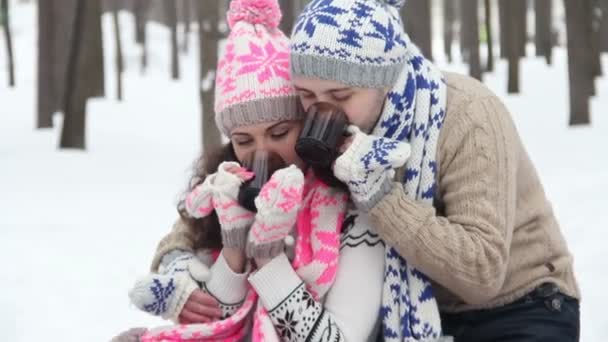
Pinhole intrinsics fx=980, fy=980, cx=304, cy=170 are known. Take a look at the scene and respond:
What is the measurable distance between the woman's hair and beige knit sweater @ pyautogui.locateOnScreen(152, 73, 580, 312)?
0.63 meters

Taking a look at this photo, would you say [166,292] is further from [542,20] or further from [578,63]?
[542,20]

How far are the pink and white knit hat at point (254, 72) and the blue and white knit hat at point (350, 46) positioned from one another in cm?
16

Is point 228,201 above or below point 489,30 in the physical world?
below

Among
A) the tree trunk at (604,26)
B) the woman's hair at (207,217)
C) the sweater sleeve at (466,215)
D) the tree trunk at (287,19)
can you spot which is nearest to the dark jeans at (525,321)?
the sweater sleeve at (466,215)

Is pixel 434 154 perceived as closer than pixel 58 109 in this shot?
Yes

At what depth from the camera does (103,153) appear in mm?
12266

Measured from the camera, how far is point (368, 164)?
251cm

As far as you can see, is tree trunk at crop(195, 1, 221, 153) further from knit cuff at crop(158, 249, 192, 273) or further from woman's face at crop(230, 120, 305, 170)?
woman's face at crop(230, 120, 305, 170)

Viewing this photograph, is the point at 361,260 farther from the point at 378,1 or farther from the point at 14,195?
the point at 14,195

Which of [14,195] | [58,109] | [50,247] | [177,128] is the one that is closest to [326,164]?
[50,247]

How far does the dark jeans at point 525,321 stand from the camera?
2.84 m

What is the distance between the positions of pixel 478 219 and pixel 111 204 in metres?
6.79

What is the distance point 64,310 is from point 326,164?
349 centimetres

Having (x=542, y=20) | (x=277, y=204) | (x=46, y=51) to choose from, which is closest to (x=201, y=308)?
(x=277, y=204)
